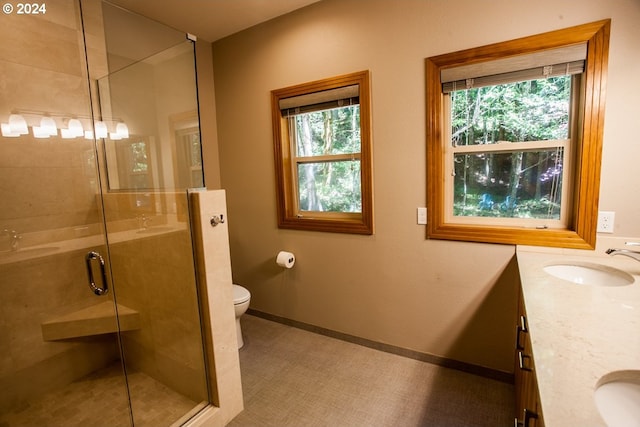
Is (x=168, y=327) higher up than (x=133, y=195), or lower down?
lower down

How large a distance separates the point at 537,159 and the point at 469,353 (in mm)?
1341

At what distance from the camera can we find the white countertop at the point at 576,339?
2.16 feet

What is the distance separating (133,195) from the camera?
204 cm

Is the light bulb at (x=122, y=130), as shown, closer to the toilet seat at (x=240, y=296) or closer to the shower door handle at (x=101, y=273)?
the shower door handle at (x=101, y=273)

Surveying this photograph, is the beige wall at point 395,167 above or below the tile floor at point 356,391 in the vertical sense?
above

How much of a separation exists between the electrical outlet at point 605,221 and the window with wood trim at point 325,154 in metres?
1.30

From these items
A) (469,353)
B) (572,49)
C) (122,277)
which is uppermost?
(572,49)

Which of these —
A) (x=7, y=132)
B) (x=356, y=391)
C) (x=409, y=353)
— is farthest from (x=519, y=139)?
(x=7, y=132)

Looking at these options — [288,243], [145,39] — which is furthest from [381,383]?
[145,39]

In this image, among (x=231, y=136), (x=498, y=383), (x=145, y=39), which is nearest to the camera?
(x=498, y=383)

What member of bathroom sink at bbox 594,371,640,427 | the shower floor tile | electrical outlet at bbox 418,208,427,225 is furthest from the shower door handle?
bathroom sink at bbox 594,371,640,427

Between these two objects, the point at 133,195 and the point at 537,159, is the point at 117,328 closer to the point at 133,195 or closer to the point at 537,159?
the point at 133,195

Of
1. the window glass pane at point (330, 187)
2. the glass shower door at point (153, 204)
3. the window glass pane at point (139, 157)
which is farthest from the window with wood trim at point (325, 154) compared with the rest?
the window glass pane at point (139, 157)

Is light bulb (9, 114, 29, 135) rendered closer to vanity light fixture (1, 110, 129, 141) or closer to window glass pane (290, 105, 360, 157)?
vanity light fixture (1, 110, 129, 141)
